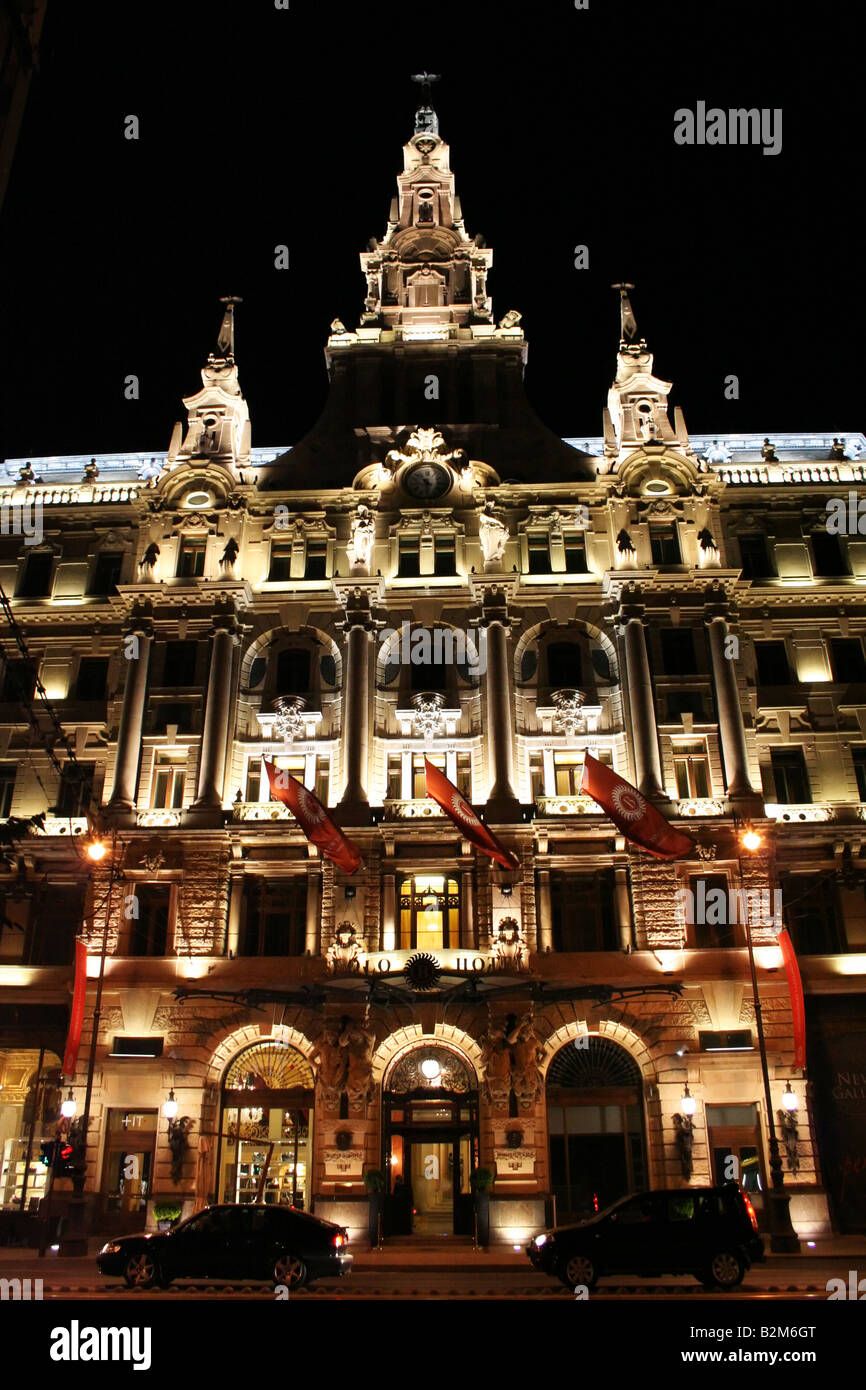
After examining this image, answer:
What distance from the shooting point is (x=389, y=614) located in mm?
49406

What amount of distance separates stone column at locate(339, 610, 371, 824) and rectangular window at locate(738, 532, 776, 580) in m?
18.2

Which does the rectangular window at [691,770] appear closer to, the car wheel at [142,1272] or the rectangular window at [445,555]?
the rectangular window at [445,555]

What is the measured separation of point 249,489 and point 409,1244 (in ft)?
111

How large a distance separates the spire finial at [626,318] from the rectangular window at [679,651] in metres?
18.5

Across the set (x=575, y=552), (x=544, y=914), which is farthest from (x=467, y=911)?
(x=575, y=552)

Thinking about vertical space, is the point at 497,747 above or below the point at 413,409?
below

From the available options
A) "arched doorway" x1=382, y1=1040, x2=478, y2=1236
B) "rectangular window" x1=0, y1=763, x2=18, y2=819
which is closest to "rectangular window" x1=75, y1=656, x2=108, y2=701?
"rectangular window" x1=0, y1=763, x2=18, y2=819

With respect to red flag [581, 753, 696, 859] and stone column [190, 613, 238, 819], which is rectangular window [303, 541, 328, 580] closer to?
stone column [190, 613, 238, 819]

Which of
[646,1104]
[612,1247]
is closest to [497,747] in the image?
[646,1104]

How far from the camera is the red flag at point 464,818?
39.0 m

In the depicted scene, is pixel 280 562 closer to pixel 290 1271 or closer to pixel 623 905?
pixel 623 905

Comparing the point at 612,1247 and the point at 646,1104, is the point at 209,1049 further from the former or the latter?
the point at 612,1247

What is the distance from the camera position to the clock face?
52.4 meters
